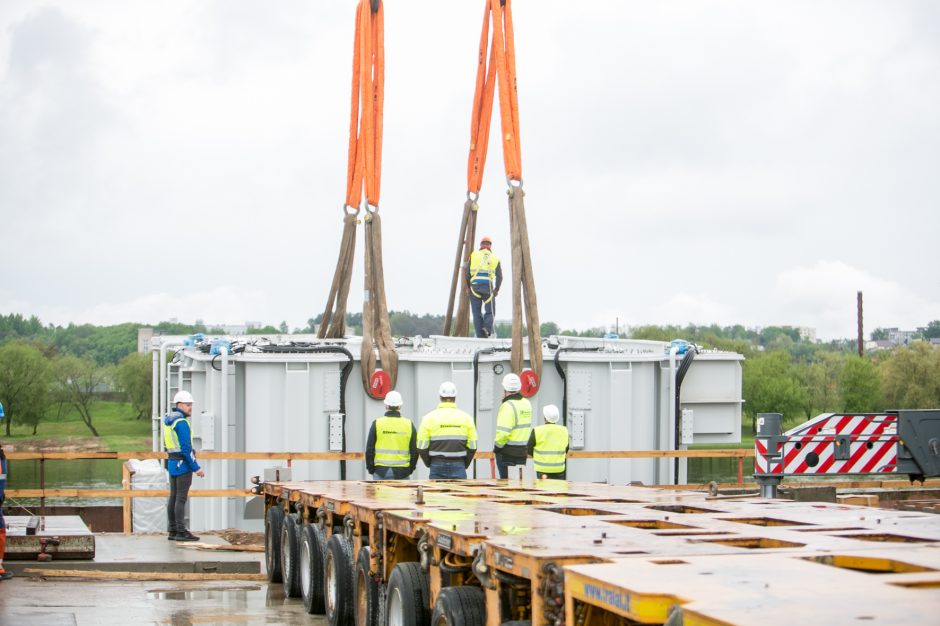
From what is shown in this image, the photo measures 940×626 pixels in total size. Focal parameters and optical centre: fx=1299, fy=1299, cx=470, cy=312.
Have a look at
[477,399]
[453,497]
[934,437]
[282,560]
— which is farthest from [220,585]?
[934,437]

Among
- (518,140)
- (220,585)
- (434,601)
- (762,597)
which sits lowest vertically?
(220,585)

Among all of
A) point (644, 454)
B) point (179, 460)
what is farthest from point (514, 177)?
point (179, 460)

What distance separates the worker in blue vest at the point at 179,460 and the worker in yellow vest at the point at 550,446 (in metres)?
3.71

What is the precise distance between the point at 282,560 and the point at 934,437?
19.2 feet

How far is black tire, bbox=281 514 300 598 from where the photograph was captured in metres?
11.2

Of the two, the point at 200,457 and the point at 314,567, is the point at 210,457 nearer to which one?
the point at 200,457

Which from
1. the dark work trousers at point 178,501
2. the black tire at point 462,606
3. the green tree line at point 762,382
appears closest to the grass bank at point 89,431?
the green tree line at point 762,382

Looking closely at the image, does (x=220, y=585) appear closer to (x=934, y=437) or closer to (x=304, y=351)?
(x=304, y=351)

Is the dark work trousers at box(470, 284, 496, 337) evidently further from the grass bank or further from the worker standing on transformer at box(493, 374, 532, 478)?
the grass bank

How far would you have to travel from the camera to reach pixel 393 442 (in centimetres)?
1330

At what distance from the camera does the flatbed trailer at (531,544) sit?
5375 millimetres

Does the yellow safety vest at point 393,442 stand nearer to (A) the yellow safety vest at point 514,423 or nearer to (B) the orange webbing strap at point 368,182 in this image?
(A) the yellow safety vest at point 514,423

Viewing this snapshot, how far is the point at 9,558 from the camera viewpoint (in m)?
12.5

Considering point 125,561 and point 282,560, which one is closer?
point 282,560
